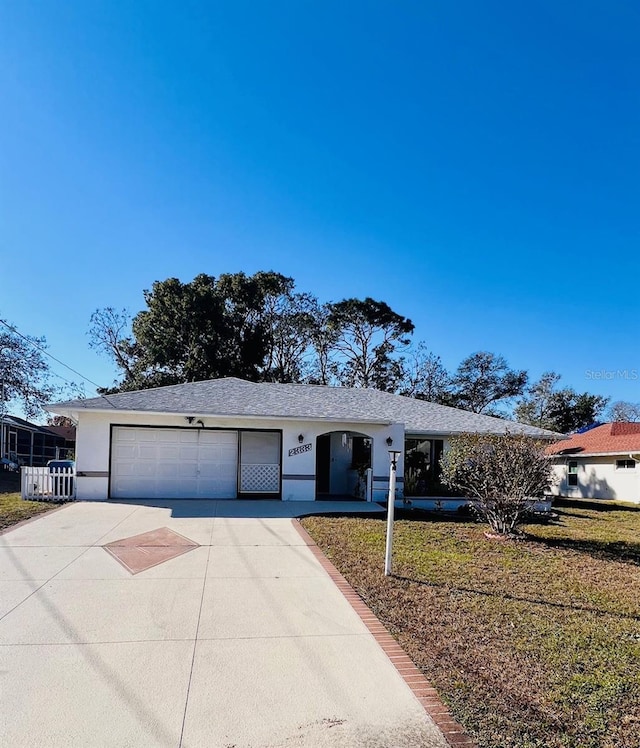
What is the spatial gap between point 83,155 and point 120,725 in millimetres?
11961

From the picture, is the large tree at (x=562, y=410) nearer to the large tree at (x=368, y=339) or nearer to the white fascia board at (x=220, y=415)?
the large tree at (x=368, y=339)

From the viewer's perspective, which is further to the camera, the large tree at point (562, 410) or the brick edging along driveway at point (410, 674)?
the large tree at point (562, 410)

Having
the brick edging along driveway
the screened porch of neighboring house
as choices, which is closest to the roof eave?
the brick edging along driveway

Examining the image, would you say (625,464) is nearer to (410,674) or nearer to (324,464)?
(324,464)

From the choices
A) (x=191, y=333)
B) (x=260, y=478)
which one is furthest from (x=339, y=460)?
(x=191, y=333)

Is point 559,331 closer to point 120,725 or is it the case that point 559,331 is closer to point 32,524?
point 32,524

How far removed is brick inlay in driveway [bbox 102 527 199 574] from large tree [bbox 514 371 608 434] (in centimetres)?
3188

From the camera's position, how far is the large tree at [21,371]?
28094 millimetres

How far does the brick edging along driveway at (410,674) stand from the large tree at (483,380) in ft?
110

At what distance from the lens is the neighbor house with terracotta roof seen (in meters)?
20.1

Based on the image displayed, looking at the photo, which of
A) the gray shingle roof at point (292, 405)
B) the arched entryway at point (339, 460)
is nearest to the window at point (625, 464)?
the gray shingle roof at point (292, 405)

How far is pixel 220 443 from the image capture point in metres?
14.7

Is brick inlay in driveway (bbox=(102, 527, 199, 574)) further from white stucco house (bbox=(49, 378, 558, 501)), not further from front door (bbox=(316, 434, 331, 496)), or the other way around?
front door (bbox=(316, 434, 331, 496))

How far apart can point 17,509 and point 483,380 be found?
109ft
